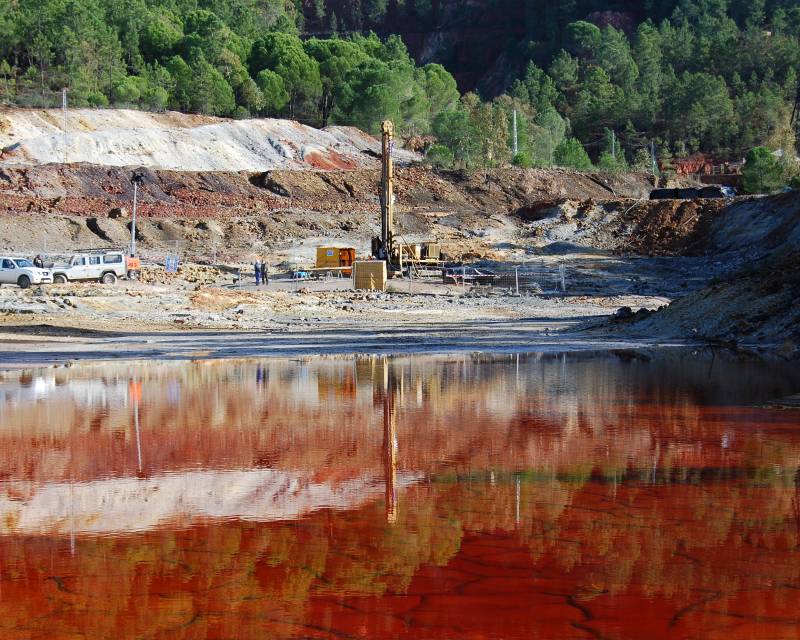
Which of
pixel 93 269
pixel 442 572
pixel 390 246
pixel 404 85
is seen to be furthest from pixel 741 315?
pixel 404 85

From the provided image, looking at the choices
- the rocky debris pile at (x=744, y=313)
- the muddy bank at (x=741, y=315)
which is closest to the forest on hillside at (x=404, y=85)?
the muddy bank at (x=741, y=315)

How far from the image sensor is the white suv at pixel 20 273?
4281cm

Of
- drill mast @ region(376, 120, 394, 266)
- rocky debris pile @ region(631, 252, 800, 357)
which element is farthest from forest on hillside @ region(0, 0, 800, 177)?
rocky debris pile @ region(631, 252, 800, 357)

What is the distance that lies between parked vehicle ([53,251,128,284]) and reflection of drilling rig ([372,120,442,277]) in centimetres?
1384

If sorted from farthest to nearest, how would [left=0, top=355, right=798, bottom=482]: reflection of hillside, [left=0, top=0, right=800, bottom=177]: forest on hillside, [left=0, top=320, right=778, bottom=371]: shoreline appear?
1. [left=0, top=0, right=800, bottom=177]: forest on hillside
2. [left=0, top=320, right=778, bottom=371]: shoreline
3. [left=0, top=355, right=798, bottom=482]: reflection of hillside

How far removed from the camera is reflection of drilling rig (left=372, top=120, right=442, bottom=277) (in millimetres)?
54406

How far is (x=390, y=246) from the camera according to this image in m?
55.8

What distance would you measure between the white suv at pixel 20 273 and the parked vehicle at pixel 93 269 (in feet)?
4.28

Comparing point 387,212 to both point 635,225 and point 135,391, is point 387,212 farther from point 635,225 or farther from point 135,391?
point 135,391

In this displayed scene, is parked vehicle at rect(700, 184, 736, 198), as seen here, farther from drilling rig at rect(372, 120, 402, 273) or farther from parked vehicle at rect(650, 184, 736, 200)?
drilling rig at rect(372, 120, 402, 273)

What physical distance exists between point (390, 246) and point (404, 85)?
7643cm

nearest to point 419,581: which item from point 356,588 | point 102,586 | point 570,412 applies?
point 356,588

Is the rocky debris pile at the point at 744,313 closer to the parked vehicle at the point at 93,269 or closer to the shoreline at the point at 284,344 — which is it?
the shoreline at the point at 284,344

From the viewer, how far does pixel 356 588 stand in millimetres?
7273
